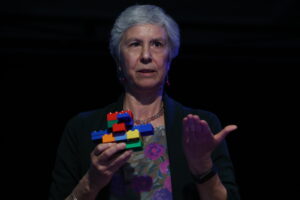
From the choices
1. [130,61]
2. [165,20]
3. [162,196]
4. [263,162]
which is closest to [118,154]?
[162,196]

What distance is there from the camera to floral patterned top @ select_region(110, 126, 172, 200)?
1390 mm

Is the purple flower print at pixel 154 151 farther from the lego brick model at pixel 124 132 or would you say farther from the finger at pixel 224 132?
the finger at pixel 224 132

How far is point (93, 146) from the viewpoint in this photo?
1.52m

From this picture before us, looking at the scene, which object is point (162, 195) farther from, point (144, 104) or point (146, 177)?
point (144, 104)

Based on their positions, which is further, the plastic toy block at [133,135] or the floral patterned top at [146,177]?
the floral patterned top at [146,177]

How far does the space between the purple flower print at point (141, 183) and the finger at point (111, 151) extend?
313 millimetres

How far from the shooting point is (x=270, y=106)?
3627 millimetres

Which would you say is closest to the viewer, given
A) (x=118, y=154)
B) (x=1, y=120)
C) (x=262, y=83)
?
(x=118, y=154)

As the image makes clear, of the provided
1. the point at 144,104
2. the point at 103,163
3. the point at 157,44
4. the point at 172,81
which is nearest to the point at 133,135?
the point at 103,163

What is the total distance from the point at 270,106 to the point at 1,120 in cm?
284

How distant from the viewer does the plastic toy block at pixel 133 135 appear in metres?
1.18

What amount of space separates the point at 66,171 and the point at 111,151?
18.4 inches

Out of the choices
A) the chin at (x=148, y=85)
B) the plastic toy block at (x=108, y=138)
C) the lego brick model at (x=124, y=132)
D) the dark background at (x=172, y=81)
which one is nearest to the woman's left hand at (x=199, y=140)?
the lego brick model at (x=124, y=132)

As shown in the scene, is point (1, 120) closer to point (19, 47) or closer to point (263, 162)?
point (19, 47)
